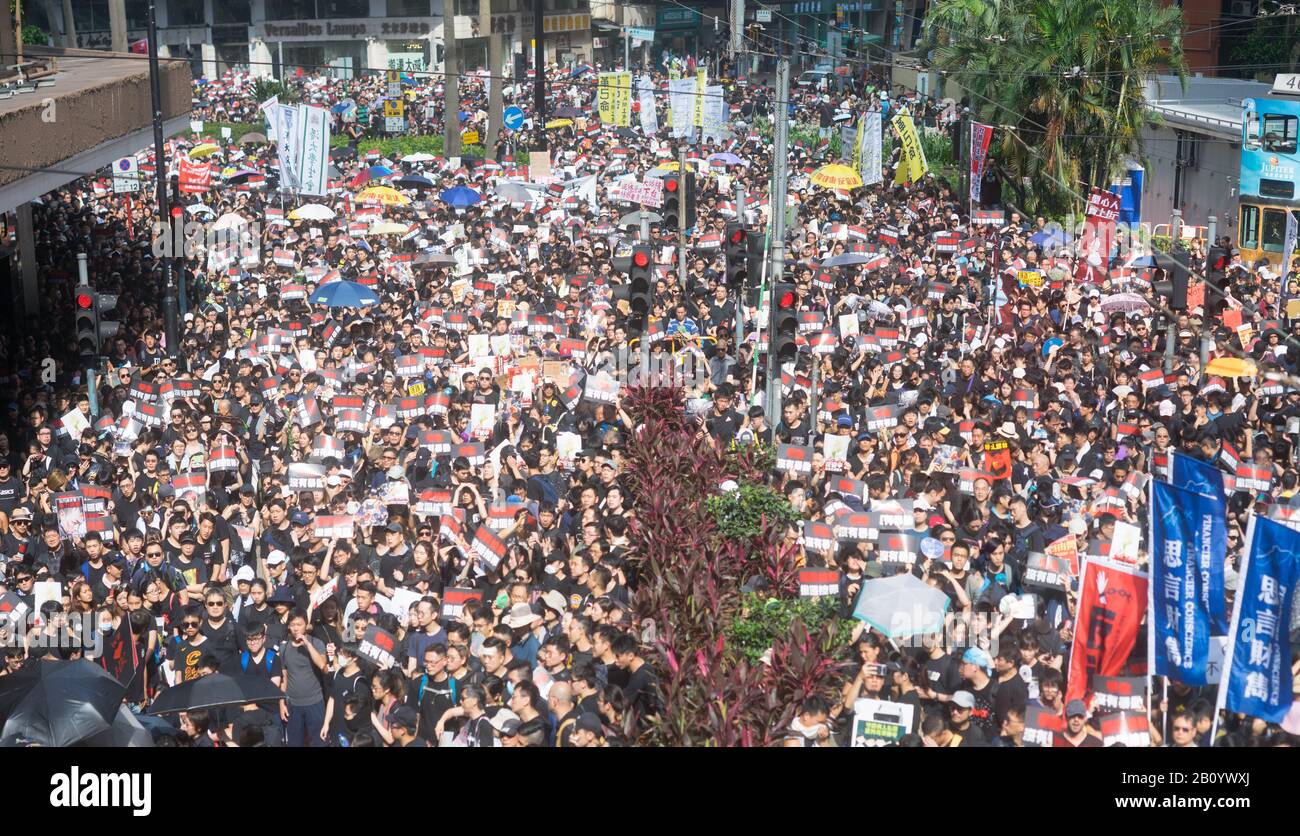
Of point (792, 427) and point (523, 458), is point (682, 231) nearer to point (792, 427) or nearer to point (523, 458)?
point (792, 427)

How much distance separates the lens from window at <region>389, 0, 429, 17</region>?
274 feet

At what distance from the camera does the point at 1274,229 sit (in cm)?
3088

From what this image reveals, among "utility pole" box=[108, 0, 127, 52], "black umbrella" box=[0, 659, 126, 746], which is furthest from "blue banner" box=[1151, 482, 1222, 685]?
"utility pole" box=[108, 0, 127, 52]

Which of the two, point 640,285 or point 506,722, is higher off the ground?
point 640,285

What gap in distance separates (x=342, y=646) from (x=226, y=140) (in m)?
45.0

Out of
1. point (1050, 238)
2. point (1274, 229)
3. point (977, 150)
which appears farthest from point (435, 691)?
point (977, 150)

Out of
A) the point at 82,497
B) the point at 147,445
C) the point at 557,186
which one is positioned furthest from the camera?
the point at 557,186

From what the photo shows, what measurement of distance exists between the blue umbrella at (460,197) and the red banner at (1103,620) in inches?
966

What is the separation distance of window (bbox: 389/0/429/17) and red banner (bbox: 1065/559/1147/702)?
7769 centimetres

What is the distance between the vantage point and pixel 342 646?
11344 mm

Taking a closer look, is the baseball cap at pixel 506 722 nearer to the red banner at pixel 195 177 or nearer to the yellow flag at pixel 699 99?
the red banner at pixel 195 177

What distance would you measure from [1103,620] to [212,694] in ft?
19.2

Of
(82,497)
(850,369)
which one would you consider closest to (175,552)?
(82,497)

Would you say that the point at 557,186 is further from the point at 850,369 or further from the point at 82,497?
the point at 82,497
